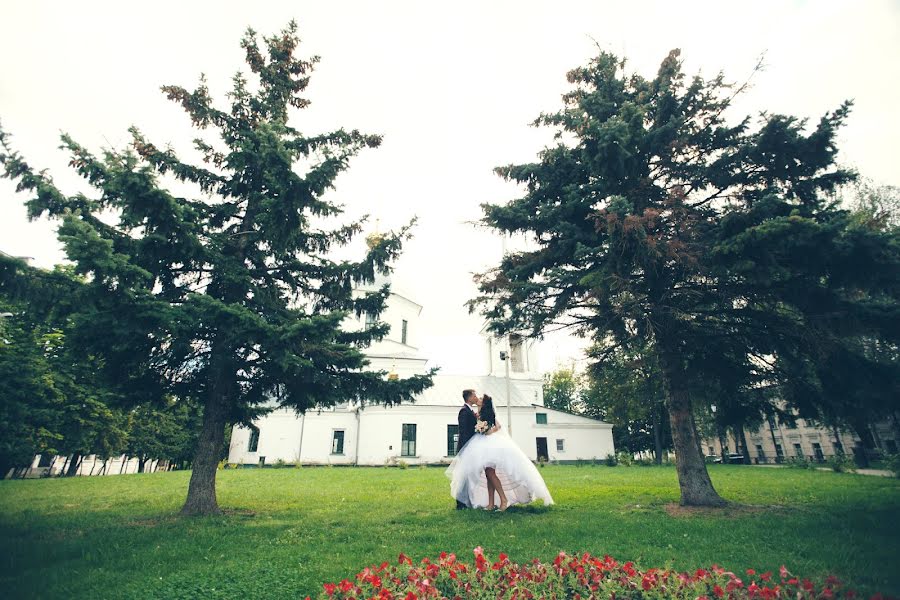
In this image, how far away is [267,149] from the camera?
7.43m

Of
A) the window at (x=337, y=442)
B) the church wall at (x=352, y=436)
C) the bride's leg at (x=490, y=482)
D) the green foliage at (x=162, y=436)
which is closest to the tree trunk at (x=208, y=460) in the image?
the bride's leg at (x=490, y=482)

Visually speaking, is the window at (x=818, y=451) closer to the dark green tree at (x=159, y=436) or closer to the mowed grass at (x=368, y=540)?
the mowed grass at (x=368, y=540)

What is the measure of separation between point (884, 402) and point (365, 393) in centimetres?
886

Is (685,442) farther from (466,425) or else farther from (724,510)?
(466,425)

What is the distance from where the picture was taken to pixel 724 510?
789 centimetres

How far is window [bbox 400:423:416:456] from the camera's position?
34688 mm

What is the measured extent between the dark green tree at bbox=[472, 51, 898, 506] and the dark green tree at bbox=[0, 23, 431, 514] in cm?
332

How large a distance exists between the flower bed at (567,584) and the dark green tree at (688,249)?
15.1 feet

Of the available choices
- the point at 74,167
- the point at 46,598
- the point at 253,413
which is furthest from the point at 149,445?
the point at 46,598

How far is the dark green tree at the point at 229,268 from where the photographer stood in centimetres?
654

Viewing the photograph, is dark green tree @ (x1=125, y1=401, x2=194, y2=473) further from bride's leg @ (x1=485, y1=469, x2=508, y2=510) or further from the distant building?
the distant building

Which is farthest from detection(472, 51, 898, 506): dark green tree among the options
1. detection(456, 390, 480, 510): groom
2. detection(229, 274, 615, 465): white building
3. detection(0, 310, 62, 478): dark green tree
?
detection(229, 274, 615, 465): white building

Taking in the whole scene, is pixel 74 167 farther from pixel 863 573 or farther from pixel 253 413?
pixel 863 573

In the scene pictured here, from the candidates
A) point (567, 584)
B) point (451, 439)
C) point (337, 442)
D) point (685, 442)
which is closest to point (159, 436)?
point (337, 442)
